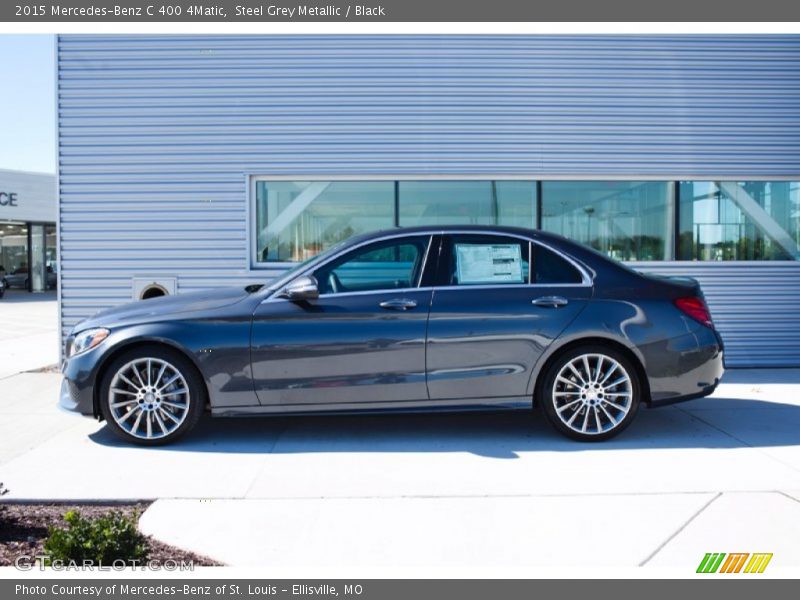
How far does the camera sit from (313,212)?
29.2 feet

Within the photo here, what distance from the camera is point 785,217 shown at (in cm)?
913

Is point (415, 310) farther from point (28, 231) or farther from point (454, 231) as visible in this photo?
point (28, 231)

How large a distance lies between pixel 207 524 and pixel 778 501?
3199 millimetres

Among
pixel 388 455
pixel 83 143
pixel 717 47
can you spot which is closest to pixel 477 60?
pixel 717 47

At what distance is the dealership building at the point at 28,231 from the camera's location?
29641 millimetres

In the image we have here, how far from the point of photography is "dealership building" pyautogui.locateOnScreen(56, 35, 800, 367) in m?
8.70

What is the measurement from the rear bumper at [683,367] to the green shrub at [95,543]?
3.84 meters

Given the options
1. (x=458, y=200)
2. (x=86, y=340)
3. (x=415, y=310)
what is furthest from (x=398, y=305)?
(x=458, y=200)

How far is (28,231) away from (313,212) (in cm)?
2692

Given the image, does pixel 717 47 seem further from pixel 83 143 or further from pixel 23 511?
pixel 23 511

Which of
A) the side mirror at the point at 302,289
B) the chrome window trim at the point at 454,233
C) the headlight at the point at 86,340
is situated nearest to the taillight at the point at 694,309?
the chrome window trim at the point at 454,233

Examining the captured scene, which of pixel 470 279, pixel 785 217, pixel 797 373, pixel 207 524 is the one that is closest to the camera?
pixel 207 524

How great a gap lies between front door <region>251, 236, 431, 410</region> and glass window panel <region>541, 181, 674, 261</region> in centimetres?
409

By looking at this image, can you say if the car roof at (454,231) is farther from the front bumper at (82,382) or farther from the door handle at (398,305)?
the front bumper at (82,382)
